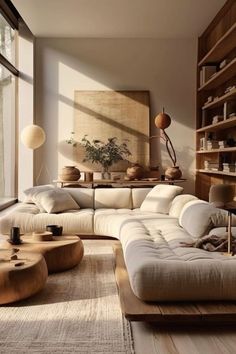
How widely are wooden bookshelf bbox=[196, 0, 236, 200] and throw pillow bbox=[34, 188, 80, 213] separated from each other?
6.77ft

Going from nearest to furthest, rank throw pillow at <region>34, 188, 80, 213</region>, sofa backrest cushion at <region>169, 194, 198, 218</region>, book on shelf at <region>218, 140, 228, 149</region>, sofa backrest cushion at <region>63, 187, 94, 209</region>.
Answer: sofa backrest cushion at <region>169, 194, 198, 218</region>, throw pillow at <region>34, 188, 80, 213</region>, sofa backrest cushion at <region>63, 187, 94, 209</region>, book on shelf at <region>218, 140, 228, 149</region>

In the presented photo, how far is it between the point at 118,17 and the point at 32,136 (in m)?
2.20

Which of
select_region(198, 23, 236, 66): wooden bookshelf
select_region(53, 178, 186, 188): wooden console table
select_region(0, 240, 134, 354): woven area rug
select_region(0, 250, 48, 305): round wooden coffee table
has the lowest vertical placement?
select_region(0, 240, 134, 354): woven area rug

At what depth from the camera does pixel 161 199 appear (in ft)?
17.0

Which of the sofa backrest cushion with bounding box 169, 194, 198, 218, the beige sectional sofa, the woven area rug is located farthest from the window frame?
the woven area rug

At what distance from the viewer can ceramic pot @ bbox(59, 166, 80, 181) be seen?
679 cm

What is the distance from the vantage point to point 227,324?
8.63 ft

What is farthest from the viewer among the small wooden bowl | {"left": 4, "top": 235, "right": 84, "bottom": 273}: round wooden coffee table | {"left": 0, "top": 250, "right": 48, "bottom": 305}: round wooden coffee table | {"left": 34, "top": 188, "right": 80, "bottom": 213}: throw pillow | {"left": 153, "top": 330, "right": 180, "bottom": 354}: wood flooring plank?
{"left": 34, "top": 188, "right": 80, "bottom": 213}: throw pillow

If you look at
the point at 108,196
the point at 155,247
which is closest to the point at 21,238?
the point at 155,247

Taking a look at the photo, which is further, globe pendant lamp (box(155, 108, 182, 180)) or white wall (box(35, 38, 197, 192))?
white wall (box(35, 38, 197, 192))

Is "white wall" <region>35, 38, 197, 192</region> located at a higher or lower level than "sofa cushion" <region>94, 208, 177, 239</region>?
higher

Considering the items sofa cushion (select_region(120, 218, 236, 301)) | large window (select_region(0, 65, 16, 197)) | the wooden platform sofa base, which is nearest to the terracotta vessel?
large window (select_region(0, 65, 16, 197))

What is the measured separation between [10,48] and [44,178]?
7.33 ft

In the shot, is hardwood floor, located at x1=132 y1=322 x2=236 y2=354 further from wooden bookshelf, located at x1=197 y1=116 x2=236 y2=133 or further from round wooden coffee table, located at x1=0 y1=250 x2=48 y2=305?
wooden bookshelf, located at x1=197 y1=116 x2=236 y2=133
